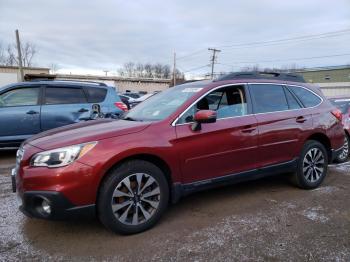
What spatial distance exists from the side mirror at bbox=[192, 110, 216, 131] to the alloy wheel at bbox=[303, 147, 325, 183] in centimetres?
195

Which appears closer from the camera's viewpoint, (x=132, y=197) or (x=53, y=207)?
(x=53, y=207)

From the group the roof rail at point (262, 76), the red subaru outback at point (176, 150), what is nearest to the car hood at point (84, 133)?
the red subaru outback at point (176, 150)

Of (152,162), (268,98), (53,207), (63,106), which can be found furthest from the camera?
(63,106)

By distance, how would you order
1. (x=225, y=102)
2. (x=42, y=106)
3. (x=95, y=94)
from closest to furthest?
(x=225, y=102)
(x=42, y=106)
(x=95, y=94)

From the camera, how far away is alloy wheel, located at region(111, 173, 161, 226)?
3176mm

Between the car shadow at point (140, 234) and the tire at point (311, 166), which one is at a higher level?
the tire at point (311, 166)

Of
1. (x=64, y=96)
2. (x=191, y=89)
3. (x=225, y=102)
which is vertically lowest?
(x=64, y=96)

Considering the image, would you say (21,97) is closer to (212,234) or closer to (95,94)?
(95,94)

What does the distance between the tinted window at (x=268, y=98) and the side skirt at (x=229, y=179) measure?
78cm

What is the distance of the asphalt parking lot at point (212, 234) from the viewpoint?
294 centimetres

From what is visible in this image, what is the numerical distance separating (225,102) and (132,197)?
1739mm

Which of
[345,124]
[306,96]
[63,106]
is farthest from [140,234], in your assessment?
[345,124]

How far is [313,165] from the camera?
481 cm

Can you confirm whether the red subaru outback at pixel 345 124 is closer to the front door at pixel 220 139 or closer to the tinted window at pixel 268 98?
the tinted window at pixel 268 98
